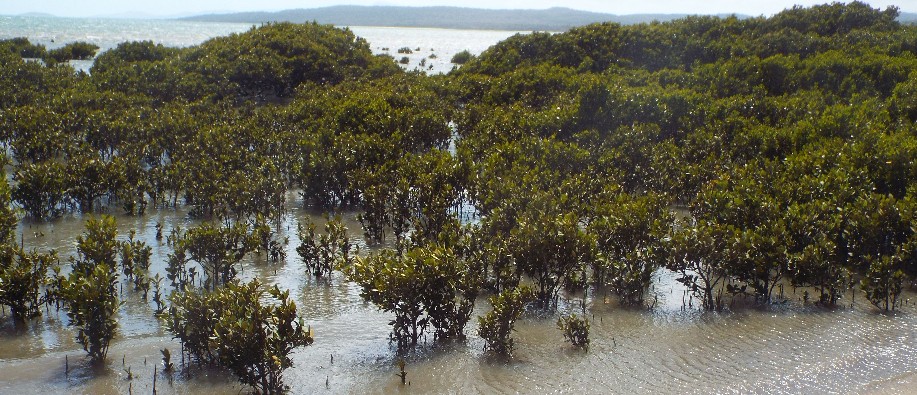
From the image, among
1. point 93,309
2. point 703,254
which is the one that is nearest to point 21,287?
point 93,309

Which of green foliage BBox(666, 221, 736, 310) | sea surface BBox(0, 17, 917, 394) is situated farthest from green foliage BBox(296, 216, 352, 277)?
green foliage BBox(666, 221, 736, 310)

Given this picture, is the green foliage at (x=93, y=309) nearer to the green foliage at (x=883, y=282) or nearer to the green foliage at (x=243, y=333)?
the green foliage at (x=243, y=333)

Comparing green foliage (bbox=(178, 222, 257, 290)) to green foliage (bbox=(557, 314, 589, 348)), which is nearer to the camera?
green foliage (bbox=(557, 314, 589, 348))

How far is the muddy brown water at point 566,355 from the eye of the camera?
7.60 meters

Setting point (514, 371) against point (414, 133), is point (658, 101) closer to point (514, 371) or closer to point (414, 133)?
point (414, 133)

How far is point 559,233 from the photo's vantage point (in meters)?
9.76

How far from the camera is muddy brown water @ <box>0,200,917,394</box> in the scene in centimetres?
760

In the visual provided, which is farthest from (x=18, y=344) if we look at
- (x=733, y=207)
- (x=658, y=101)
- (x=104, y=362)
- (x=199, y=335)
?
(x=658, y=101)

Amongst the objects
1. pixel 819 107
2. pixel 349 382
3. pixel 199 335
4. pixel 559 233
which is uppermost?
pixel 819 107

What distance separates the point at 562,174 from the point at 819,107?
8.20 meters

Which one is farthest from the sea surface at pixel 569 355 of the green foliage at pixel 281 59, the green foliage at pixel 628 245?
the green foliage at pixel 281 59

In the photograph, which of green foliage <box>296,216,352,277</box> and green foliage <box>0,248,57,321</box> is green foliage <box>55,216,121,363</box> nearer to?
green foliage <box>0,248,57,321</box>

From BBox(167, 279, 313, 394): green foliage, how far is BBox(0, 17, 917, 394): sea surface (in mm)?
314

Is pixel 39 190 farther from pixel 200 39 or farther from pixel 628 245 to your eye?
pixel 200 39
